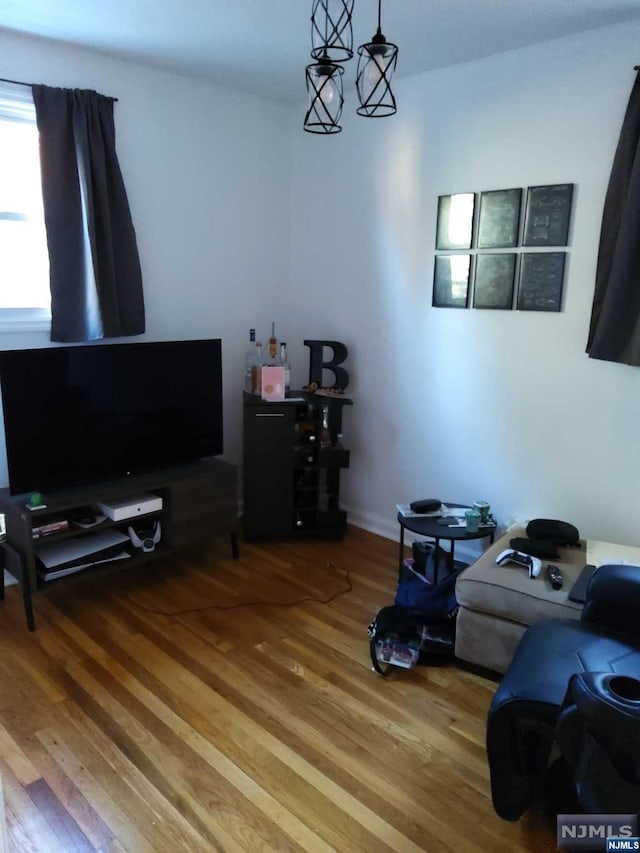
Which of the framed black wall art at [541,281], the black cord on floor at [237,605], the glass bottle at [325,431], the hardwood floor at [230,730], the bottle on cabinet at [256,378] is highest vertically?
the framed black wall art at [541,281]

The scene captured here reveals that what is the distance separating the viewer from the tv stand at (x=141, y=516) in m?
2.64

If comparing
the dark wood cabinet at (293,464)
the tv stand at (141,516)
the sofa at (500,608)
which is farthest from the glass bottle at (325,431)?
the sofa at (500,608)

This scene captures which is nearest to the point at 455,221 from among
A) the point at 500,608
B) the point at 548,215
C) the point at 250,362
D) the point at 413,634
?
the point at 548,215

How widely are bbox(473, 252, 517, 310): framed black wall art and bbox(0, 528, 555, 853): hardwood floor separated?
1506mm

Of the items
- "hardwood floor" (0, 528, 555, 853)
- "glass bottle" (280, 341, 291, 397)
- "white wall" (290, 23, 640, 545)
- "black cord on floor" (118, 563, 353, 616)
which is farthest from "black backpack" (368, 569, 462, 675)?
"glass bottle" (280, 341, 291, 397)

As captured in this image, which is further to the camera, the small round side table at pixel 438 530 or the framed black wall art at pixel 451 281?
the framed black wall art at pixel 451 281

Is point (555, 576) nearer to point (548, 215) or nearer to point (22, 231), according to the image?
point (548, 215)

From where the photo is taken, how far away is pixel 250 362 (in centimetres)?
380

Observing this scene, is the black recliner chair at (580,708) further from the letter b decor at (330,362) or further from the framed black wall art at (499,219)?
the letter b decor at (330,362)

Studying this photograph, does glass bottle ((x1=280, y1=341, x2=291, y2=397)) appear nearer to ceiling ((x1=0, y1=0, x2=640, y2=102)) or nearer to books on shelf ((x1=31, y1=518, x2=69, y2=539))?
books on shelf ((x1=31, y1=518, x2=69, y2=539))

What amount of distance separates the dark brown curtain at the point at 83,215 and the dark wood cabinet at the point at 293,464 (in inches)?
36.4

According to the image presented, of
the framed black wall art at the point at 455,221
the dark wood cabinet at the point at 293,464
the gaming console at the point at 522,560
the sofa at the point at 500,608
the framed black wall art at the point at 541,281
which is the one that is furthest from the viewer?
the dark wood cabinet at the point at 293,464

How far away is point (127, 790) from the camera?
1.88 meters

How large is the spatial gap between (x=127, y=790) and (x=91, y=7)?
276cm
